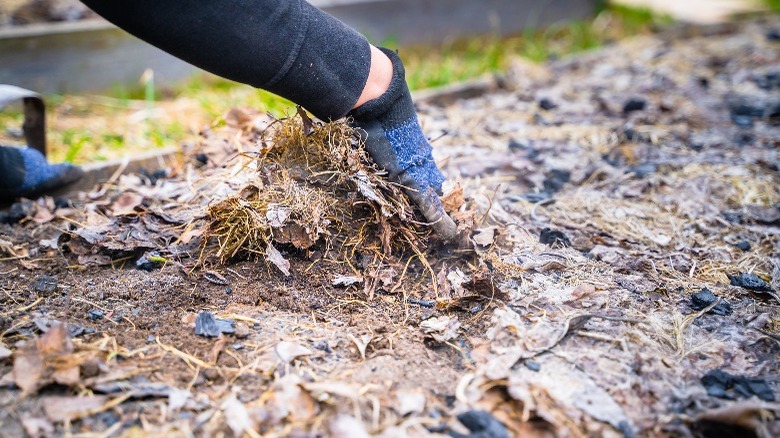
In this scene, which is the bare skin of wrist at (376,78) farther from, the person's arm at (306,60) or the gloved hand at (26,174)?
the gloved hand at (26,174)

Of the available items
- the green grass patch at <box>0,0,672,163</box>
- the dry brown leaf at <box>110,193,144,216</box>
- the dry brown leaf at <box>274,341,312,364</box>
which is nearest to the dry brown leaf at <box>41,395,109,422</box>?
the dry brown leaf at <box>274,341,312,364</box>

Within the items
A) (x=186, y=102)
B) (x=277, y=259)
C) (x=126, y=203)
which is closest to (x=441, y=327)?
(x=277, y=259)

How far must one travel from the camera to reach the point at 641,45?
15.5 feet

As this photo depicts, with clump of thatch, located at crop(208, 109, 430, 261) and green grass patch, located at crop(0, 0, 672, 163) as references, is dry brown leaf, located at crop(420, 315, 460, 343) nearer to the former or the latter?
clump of thatch, located at crop(208, 109, 430, 261)

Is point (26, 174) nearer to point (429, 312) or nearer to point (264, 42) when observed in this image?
point (264, 42)

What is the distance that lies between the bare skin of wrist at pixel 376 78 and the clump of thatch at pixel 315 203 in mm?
122

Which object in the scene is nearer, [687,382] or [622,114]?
[687,382]

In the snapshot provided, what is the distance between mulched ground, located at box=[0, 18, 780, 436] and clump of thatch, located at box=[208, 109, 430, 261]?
57mm

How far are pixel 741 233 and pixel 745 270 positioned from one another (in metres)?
0.30

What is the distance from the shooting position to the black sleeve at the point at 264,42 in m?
1.33

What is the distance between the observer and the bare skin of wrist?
1.67 metres

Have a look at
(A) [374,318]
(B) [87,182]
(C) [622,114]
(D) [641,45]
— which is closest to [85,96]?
(B) [87,182]

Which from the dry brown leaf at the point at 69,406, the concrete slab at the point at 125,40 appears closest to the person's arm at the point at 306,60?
the dry brown leaf at the point at 69,406

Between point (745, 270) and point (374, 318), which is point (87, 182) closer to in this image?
point (374, 318)
